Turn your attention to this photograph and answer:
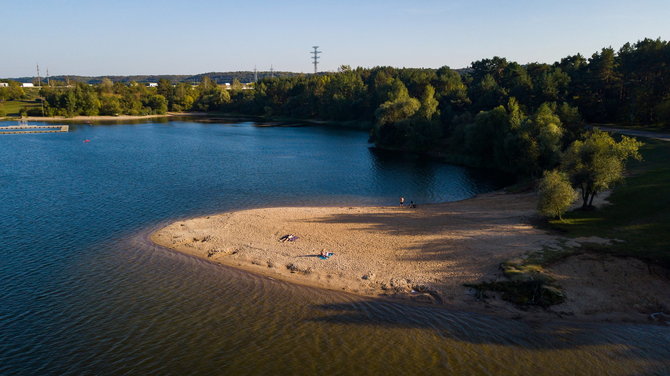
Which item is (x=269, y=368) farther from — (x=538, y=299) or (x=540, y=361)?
(x=538, y=299)

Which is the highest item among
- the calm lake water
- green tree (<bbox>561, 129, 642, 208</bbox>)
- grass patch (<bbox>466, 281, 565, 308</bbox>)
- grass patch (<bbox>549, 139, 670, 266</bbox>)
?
green tree (<bbox>561, 129, 642, 208</bbox>)

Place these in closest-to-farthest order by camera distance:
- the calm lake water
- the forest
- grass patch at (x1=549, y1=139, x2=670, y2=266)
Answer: the calm lake water, grass patch at (x1=549, y1=139, x2=670, y2=266), the forest

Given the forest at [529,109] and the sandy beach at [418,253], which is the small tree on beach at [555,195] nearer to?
the sandy beach at [418,253]

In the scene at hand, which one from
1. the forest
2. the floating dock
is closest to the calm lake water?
the forest

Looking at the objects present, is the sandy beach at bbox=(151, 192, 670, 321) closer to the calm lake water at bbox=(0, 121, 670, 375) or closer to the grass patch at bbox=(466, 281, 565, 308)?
the grass patch at bbox=(466, 281, 565, 308)

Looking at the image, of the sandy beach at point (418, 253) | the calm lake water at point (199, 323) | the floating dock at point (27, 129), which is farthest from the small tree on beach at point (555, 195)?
the floating dock at point (27, 129)

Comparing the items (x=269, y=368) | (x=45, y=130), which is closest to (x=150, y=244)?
(x=269, y=368)
